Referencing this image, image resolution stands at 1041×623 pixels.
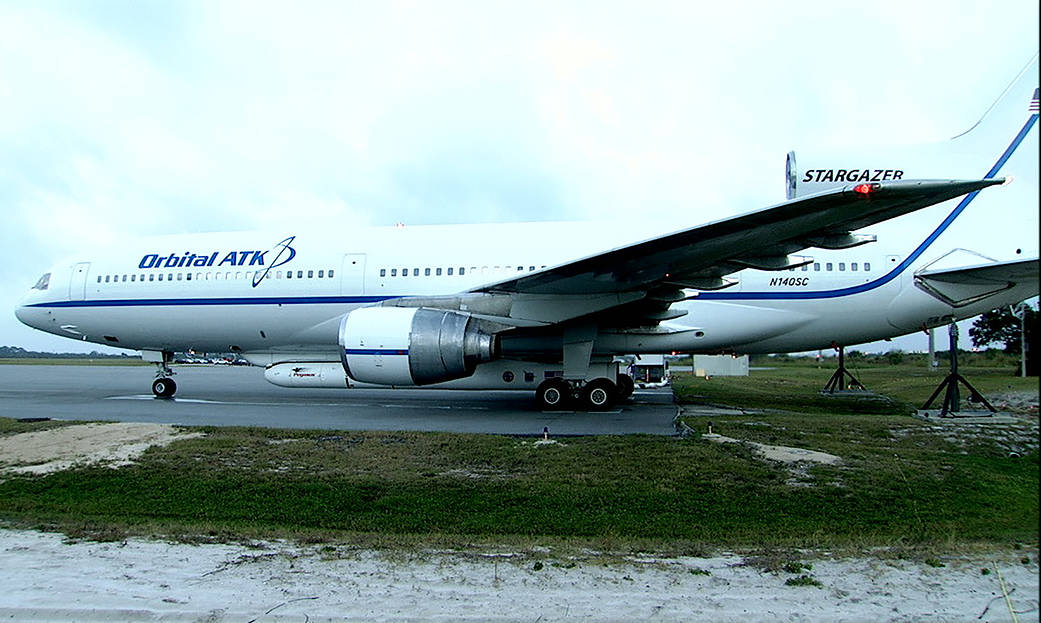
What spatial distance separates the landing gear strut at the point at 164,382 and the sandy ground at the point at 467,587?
13.9m

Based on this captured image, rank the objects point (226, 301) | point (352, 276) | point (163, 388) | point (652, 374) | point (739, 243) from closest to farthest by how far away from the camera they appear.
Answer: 1. point (739, 243)
2. point (352, 276)
3. point (226, 301)
4. point (163, 388)
5. point (652, 374)

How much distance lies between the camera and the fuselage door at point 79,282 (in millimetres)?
18422

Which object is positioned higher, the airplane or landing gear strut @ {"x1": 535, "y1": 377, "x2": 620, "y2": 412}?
the airplane

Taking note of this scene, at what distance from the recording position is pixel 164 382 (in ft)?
59.6

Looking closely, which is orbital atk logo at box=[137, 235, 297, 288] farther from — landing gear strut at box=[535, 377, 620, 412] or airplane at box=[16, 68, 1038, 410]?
landing gear strut at box=[535, 377, 620, 412]

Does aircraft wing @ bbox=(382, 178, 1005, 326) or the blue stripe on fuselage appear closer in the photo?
aircraft wing @ bbox=(382, 178, 1005, 326)

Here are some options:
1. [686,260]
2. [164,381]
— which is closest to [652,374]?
[686,260]

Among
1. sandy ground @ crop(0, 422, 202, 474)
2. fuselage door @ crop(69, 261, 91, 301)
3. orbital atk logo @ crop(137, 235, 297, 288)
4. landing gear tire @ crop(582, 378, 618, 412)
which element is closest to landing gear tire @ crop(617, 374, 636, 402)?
landing gear tire @ crop(582, 378, 618, 412)

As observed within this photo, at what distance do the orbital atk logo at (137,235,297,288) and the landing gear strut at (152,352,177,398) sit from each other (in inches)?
96.9

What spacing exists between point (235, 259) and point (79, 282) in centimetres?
453

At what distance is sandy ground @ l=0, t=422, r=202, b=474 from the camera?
26.1 ft

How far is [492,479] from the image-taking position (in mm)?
7148

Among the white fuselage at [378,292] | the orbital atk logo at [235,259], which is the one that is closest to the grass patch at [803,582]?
the white fuselage at [378,292]

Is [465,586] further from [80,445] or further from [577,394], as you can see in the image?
[577,394]
